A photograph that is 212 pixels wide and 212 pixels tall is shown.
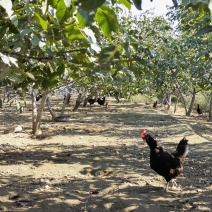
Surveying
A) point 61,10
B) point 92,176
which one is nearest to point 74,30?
point 61,10

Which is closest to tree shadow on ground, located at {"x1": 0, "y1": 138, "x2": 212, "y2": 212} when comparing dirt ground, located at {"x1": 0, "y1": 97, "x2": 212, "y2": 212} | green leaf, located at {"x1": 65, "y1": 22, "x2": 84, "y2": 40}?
dirt ground, located at {"x1": 0, "y1": 97, "x2": 212, "y2": 212}

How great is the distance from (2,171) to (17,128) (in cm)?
489

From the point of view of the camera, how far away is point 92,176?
618 centimetres

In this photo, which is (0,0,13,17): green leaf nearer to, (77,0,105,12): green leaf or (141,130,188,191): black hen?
(77,0,105,12): green leaf

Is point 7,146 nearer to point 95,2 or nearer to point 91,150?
point 91,150

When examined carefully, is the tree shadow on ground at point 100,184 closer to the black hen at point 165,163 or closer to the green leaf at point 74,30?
the black hen at point 165,163

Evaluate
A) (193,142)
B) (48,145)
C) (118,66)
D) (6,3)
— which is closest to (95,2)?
(6,3)

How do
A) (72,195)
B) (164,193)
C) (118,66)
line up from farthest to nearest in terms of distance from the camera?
1. (164,193)
2. (72,195)
3. (118,66)

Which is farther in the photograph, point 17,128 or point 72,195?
point 17,128

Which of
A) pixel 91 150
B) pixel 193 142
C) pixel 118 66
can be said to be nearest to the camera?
pixel 118 66

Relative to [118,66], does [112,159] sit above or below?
below

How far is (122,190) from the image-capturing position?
5.30 meters

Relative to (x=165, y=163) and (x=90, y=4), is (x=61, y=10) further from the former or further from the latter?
(x=165, y=163)

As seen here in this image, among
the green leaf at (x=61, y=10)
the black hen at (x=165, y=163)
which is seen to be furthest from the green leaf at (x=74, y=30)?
the black hen at (x=165, y=163)
